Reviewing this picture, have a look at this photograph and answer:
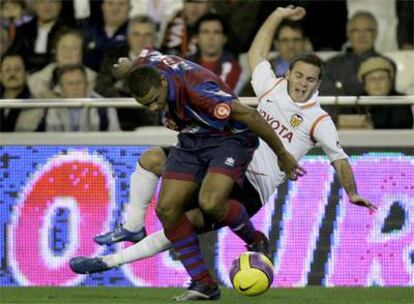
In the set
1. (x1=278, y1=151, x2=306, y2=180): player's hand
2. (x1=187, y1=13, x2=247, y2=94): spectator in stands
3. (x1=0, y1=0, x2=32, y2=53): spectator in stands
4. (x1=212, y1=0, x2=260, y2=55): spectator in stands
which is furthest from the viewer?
(x1=0, y1=0, x2=32, y2=53): spectator in stands

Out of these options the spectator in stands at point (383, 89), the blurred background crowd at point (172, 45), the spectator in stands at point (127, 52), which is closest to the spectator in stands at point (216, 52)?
the blurred background crowd at point (172, 45)

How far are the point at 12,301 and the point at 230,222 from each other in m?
1.80

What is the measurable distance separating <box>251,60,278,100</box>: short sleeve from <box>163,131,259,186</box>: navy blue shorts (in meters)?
0.72

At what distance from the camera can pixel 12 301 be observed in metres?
9.38

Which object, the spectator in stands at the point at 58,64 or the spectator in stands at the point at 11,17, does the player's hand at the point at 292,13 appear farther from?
the spectator in stands at the point at 11,17

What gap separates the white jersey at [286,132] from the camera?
920 cm

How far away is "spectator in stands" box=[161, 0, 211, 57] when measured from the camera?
41.8 ft

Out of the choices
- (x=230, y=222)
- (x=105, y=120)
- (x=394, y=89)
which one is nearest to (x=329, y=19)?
(x=394, y=89)

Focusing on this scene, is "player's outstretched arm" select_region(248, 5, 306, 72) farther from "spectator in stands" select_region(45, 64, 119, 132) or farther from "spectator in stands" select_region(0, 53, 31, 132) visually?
"spectator in stands" select_region(0, 53, 31, 132)

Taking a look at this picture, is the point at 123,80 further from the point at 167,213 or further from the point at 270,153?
the point at 167,213

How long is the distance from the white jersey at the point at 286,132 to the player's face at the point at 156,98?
1.17 meters

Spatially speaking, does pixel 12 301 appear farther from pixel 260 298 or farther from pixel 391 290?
pixel 391 290

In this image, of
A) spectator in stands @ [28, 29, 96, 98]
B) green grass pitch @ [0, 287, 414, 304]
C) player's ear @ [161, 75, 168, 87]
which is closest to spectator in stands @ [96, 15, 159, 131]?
spectator in stands @ [28, 29, 96, 98]

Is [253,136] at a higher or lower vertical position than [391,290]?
higher
